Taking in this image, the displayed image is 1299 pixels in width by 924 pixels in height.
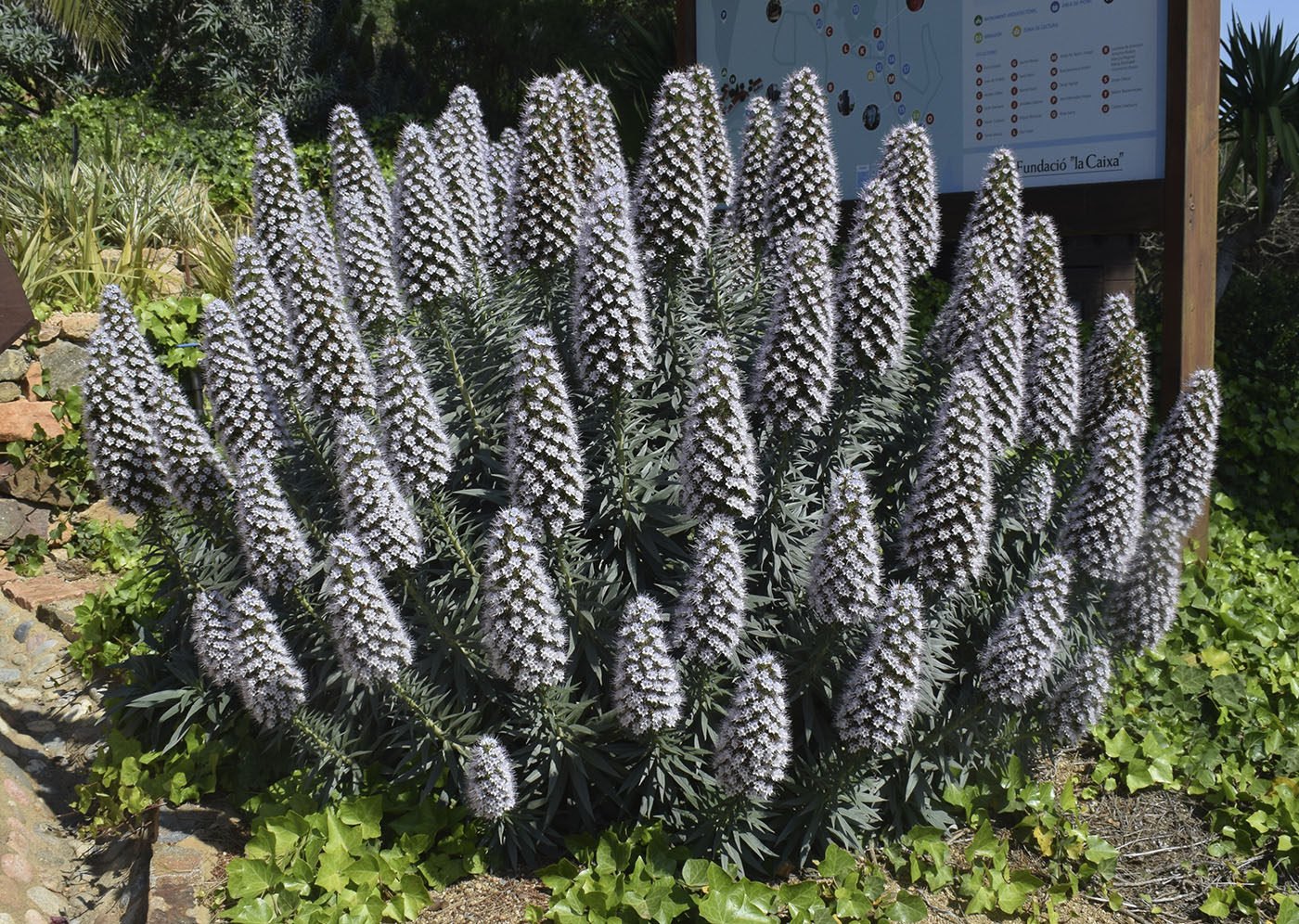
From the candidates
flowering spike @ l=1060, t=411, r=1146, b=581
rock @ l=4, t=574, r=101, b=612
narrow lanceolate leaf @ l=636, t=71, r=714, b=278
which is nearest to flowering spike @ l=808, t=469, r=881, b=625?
flowering spike @ l=1060, t=411, r=1146, b=581

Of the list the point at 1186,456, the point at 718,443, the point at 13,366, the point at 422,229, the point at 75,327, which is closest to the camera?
the point at 718,443

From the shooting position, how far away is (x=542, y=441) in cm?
346

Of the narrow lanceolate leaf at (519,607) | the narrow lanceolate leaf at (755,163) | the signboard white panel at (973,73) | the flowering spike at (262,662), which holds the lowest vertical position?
the flowering spike at (262,662)

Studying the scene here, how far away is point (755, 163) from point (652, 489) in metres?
1.77

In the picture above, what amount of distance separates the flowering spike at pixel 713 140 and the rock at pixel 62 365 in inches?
213

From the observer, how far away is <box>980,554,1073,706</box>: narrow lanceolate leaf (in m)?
3.56

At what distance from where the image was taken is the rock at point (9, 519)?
7496mm

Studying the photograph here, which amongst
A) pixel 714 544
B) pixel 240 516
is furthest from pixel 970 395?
pixel 240 516

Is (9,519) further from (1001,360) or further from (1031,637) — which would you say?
(1031,637)

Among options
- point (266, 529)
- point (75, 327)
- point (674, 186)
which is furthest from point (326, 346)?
point (75, 327)

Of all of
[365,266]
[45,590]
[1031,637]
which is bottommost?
[45,590]

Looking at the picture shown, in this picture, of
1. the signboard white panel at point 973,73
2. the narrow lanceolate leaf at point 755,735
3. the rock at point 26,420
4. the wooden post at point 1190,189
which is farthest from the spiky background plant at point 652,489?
the rock at point 26,420

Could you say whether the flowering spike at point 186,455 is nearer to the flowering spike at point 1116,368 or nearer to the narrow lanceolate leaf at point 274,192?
the narrow lanceolate leaf at point 274,192

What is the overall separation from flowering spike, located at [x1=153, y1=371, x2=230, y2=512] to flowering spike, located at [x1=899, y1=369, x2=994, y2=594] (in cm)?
282
